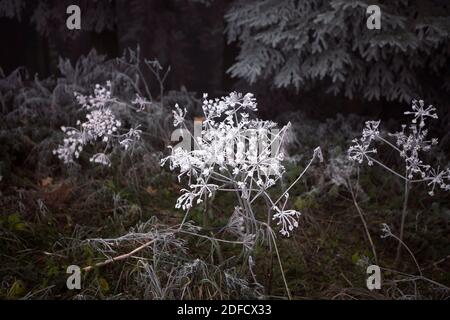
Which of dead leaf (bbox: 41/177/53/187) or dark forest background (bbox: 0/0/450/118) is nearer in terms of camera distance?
dead leaf (bbox: 41/177/53/187)

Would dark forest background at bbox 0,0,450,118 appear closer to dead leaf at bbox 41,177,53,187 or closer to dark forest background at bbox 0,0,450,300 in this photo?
dark forest background at bbox 0,0,450,300

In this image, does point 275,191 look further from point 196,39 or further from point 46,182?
point 196,39

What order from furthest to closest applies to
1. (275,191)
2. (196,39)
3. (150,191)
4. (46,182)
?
(196,39), (275,191), (150,191), (46,182)

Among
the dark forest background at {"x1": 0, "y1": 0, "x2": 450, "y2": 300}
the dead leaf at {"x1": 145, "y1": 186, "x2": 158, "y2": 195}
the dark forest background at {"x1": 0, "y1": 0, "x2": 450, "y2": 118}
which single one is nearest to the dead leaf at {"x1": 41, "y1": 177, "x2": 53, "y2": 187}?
the dark forest background at {"x1": 0, "y1": 0, "x2": 450, "y2": 300}

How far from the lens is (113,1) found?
6.36 metres

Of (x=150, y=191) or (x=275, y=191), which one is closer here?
(x=150, y=191)

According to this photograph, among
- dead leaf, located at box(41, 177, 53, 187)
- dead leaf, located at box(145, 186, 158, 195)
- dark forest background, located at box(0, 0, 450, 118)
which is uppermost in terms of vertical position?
dark forest background, located at box(0, 0, 450, 118)

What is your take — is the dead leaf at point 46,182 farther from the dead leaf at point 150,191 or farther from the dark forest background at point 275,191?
the dead leaf at point 150,191

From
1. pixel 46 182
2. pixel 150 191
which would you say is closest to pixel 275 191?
pixel 150 191

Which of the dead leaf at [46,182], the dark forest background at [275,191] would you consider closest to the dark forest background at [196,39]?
the dark forest background at [275,191]

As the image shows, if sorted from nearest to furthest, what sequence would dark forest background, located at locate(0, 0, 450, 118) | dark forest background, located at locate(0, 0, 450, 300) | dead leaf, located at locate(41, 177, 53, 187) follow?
1. dark forest background, located at locate(0, 0, 450, 300)
2. dead leaf, located at locate(41, 177, 53, 187)
3. dark forest background, located at locate(0, 0, 450, 118)

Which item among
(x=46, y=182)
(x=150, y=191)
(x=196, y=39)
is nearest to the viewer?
(x=46, y=182)
